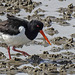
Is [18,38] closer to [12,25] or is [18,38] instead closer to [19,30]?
[19,30]

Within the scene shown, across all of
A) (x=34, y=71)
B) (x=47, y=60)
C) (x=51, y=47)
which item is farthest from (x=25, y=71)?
(x=51, y=47)

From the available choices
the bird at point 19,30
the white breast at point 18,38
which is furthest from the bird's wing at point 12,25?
the white breast at point 18,38

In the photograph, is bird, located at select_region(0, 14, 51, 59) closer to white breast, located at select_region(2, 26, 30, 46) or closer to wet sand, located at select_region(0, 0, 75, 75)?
white breast, located at select_region(2, 26, 30, 46)

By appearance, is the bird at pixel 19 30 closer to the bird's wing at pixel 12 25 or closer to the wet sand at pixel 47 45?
the bird's wing at pixel 12 25

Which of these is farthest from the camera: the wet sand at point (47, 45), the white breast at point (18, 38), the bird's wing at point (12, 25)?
the bird's wing at point (12, 25)

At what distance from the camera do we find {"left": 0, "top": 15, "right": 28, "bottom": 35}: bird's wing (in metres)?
12.6

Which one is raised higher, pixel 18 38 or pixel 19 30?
pixel 19 30

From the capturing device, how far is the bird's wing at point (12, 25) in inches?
497

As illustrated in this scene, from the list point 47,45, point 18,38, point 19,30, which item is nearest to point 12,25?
point 19,30

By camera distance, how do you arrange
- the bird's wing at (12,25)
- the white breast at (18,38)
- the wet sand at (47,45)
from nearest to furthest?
1. the wet sand at (47,45)
2. the white breast at (18,38)
3. the bird's wing at (12,25)

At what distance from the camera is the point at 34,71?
38.7 feet

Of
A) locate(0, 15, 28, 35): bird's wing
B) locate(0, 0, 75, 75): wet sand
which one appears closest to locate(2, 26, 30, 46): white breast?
locate(0, 15, 28, 35): bird's wing

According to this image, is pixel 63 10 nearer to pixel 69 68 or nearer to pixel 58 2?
pixel 58 2

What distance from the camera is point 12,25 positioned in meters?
12.8
